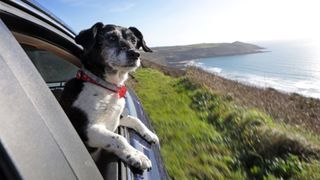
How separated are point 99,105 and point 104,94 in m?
0.15

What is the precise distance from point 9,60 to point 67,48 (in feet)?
8.51

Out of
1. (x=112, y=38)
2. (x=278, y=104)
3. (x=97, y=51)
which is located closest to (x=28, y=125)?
(x=97, y=51)

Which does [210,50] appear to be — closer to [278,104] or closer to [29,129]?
[278,104]

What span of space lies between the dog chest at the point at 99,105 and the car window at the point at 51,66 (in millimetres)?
1119

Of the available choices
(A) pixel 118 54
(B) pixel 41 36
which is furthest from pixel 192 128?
(B) pixel 41 36

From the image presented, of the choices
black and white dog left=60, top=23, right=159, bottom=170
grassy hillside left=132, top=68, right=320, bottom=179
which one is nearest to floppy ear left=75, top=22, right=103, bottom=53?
black and white dog left=60, top=23, right=159, bottom=170

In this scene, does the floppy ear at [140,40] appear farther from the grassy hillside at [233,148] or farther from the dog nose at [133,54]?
the grassy hillside at [233,148]

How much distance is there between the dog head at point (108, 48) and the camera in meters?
3.51

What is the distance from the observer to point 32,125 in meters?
1.08

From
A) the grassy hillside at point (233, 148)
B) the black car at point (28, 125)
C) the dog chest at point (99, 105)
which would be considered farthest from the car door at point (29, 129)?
the grassy hillside at point (233, 148)

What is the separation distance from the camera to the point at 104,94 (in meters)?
3.18

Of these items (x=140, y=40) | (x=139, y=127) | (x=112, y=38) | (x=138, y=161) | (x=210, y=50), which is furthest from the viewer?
(x=210, y=50)

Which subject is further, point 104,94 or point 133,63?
point 133,63

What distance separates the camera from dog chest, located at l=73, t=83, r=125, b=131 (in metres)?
3.00
